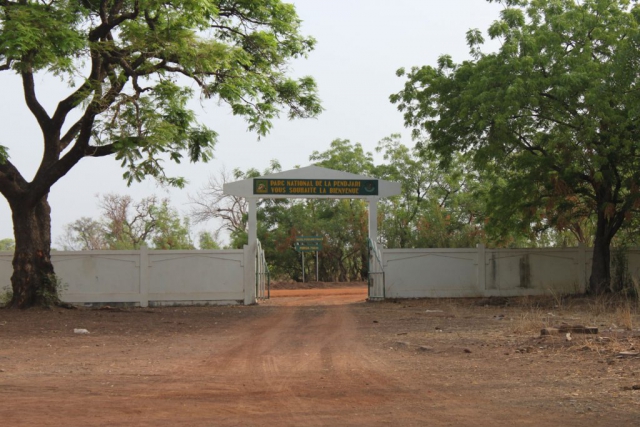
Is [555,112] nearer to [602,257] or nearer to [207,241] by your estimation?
[602,257]

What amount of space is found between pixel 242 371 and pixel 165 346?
3.56 meters

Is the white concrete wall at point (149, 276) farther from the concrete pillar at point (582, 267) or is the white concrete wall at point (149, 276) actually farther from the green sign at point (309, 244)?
the green sign at point (309, 244)

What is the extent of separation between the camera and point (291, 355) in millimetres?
11477

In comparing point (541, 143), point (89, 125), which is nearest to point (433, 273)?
point (541, 143)

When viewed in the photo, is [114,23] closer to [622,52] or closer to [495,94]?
[495,94]

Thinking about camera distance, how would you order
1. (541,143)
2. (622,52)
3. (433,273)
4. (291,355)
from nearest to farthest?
(291,355), (622,52), (541,143), (433,273)

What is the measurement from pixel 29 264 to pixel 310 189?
30.0 feet

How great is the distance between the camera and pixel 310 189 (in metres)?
24.2

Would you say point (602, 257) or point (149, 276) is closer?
point (149, 276)

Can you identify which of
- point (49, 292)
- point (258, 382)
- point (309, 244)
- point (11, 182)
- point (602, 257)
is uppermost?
point (11, 182)

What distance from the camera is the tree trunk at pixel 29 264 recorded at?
740 inches

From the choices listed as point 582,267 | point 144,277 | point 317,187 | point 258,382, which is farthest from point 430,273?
point 258,382

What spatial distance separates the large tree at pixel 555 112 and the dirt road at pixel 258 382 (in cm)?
866

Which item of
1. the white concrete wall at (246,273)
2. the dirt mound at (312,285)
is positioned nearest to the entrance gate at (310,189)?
the white concrete wall at (246,273)
